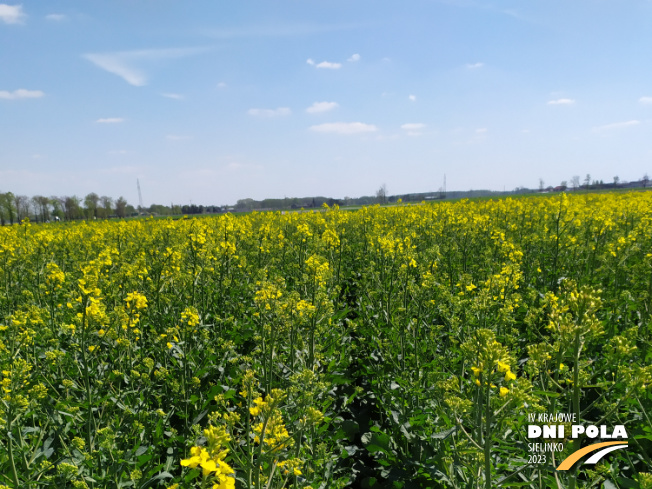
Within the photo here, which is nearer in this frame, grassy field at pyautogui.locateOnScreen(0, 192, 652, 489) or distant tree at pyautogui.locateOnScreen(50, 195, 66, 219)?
grassy field at pyautogui.locateOnScreen(0, 192, 652, 489)

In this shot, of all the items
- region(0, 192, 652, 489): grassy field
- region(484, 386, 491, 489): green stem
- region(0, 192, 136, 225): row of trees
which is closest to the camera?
region(484, 386, 491, 489): green stem

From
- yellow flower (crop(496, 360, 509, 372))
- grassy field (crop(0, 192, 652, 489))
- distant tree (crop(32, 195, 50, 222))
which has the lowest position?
grassy field (crop(0, 192, 652, 489))

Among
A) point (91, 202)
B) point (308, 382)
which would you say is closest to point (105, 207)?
point (91, 202)

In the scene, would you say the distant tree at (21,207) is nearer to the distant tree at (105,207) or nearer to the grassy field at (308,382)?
the distant tree at (105,207)

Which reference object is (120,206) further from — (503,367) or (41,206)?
(503,367)

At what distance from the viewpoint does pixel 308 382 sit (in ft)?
7.72

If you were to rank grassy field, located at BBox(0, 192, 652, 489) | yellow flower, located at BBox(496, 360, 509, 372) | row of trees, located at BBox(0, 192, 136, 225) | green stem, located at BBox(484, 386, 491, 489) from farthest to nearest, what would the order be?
row of trees, located at BBox(0, 192, 136, 225), grassy field, located at BBox(0, 192, 652, 489), yellow flower, located at BBox(496, 360, 509, 372), green stem, located at BBox(484, 386, 491, 489)

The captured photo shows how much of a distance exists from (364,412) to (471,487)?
81.5 inches

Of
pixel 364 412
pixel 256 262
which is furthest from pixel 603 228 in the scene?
pixel 256 262

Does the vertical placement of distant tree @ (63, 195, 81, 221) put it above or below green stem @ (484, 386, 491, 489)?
above

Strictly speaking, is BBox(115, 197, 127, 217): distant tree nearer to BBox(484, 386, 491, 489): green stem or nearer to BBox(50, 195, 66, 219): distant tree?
BBox(50, 195, 66, 219): distant tree

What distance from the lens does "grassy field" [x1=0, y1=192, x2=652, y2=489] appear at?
2.04 meters

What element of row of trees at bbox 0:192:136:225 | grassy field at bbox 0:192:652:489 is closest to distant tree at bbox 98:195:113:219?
row of trees at bbox 0:192:136:225

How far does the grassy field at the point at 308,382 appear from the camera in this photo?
204cm
